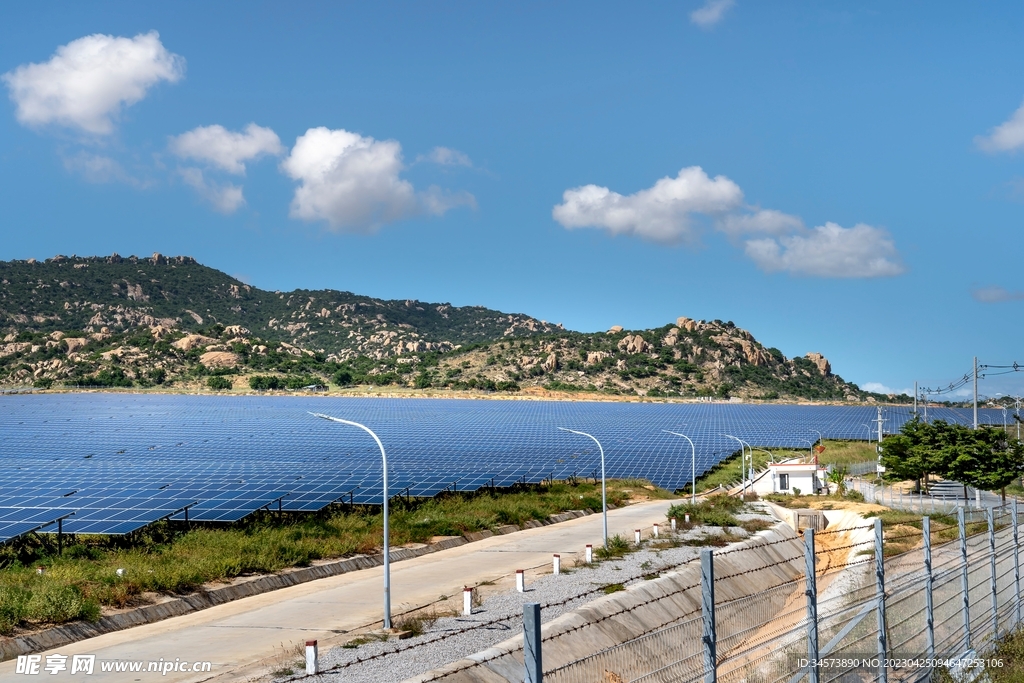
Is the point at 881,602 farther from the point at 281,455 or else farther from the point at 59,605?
the point at 281,455

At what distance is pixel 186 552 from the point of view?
27.4m

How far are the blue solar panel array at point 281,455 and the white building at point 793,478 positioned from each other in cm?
663

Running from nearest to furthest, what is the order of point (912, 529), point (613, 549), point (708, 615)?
point (708, 615) → point (613, 549) → point (912, 529)

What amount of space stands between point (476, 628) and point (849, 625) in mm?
10626

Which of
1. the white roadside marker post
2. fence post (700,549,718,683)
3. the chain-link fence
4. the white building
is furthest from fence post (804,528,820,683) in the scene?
the white building

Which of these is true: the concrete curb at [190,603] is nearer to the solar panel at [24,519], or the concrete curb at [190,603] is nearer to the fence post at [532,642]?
the solar panel at [24,519]

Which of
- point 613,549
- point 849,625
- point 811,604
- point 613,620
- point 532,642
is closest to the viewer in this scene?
point 532,642

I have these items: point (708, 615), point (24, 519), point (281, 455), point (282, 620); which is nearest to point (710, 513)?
point (282, 620)

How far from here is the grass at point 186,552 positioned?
2019 centimetres

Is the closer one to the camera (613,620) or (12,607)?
(12,607)

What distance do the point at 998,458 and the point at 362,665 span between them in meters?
47.5

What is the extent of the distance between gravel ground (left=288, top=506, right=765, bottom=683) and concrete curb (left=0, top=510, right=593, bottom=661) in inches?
267

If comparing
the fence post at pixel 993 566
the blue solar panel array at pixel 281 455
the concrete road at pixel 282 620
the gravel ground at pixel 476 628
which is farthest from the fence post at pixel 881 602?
the blue solar panel array at pixel 281 455

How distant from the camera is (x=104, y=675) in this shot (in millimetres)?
16016
